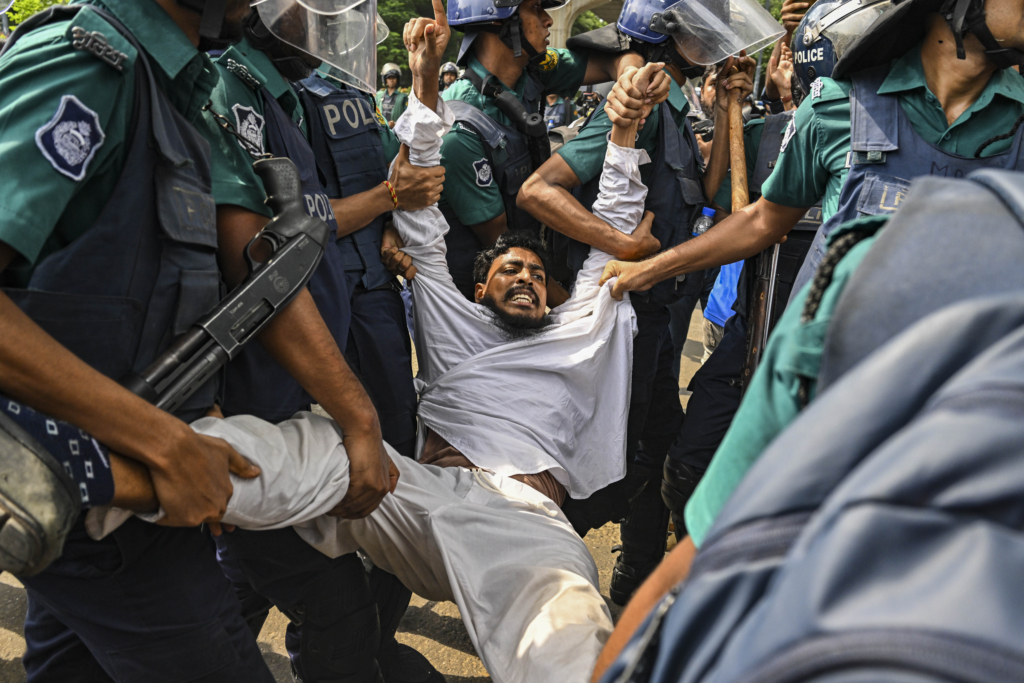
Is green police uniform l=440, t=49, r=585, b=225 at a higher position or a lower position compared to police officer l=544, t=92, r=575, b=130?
higher

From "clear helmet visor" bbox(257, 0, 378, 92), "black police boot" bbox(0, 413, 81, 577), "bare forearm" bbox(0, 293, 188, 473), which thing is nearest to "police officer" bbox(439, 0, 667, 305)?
"clear helmet visor" bbox(257, 0, 378, 92)

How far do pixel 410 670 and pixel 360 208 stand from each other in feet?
4.74

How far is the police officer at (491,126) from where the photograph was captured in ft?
9.58

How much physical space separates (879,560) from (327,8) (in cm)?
170

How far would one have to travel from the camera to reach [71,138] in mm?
1197

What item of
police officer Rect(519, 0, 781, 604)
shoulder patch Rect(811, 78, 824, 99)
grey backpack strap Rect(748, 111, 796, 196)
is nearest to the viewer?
shoulder patch Rect(811, 78, 824, 99)

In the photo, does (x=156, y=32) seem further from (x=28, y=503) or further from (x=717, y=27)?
(x=717, y=27)

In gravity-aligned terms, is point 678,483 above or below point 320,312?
below

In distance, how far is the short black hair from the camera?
3.02 metres

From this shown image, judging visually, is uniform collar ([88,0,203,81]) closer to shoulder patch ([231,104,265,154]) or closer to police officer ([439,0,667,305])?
shoulder patch ([231,104,265,154])

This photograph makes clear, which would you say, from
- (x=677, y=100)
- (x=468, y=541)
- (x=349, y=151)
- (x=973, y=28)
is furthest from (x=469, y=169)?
(x=973, y=28)

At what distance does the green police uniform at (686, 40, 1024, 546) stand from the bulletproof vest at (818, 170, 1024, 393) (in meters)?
0.07

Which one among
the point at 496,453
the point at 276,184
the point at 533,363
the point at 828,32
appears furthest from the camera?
the point at 828,32

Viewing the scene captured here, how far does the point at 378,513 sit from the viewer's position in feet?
6.19
